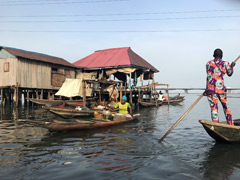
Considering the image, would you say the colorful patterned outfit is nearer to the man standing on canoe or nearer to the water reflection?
the man standing on canoe

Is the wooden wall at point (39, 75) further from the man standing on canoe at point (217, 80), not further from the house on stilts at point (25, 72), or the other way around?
the man standing on canoe at point (217, 80)

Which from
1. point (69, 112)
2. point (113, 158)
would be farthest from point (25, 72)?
point (113, 158)

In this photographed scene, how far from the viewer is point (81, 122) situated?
309 inches

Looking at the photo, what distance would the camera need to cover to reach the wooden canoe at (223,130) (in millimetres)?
5473

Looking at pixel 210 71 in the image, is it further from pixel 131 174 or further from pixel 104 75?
pixel 104 75

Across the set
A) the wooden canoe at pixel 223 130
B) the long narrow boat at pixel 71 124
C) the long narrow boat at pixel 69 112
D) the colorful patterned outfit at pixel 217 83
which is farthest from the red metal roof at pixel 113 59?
the wooden canoe at pixel 223 130

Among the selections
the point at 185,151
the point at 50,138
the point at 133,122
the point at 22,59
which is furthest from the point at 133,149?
the point at 22,59

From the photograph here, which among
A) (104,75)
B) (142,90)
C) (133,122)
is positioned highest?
(104,75)

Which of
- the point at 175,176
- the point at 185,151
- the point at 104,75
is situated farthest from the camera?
the point at 104,75

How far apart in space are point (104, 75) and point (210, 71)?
70.2 feet

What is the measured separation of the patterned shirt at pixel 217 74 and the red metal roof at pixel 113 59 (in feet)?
58.9

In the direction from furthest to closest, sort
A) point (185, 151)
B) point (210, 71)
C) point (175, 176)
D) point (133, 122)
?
point (133, 122) → point (210, 71) → point (185, 151) → point (175, 176)

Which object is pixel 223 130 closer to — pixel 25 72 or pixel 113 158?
pixel 113 158

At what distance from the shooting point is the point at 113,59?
86.3 ft
